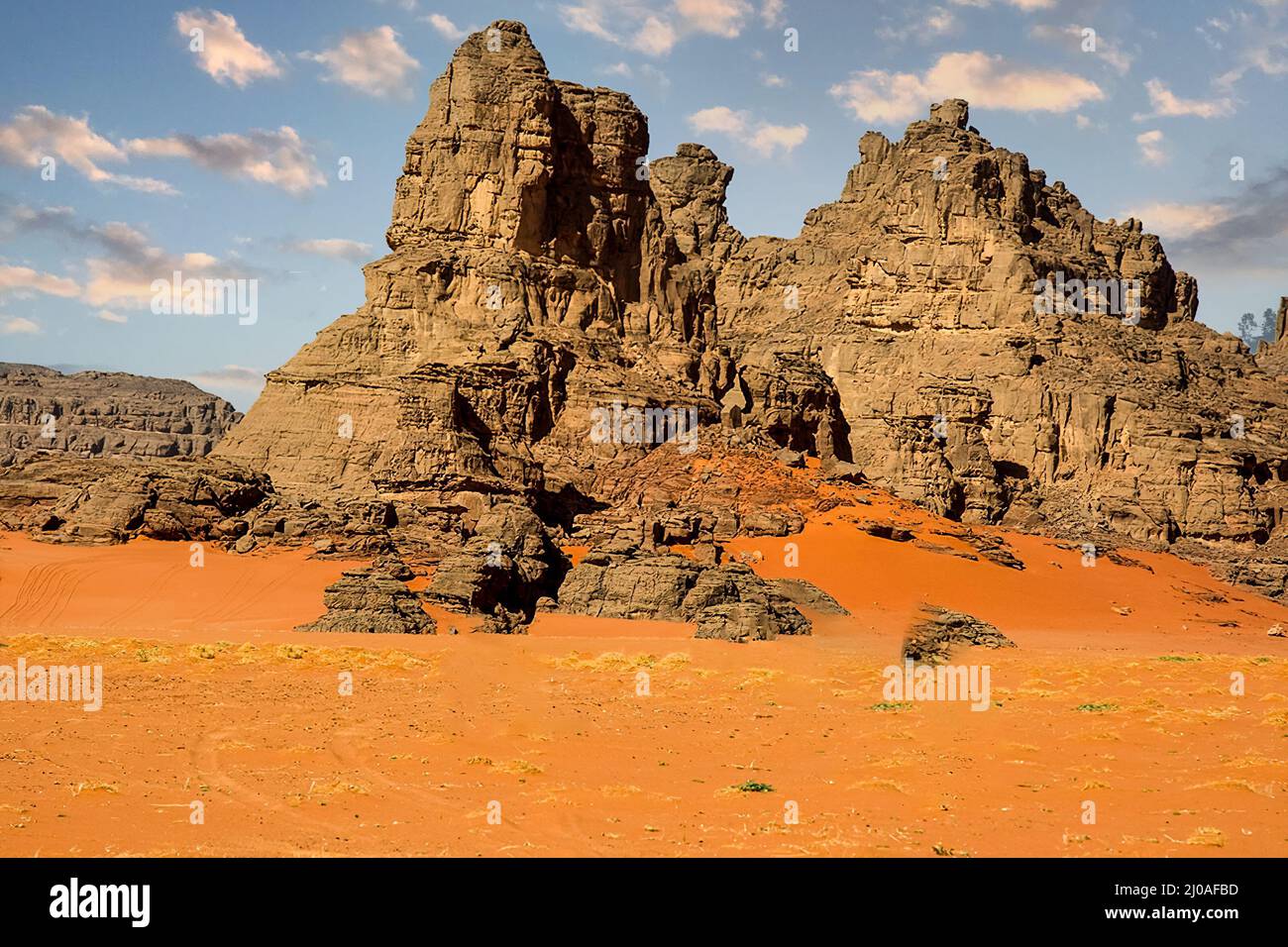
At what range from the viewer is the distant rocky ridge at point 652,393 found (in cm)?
3647

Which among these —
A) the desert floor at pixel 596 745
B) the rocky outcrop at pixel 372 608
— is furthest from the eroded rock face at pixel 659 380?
the desert floor at pixel 596 745

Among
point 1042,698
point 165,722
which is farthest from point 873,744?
point 165,722

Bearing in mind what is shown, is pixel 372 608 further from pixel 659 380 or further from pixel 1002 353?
pixel 1002 353

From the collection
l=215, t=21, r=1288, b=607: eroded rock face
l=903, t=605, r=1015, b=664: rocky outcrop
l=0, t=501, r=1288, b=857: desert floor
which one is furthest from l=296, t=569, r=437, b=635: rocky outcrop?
l=903, t=605, r=1015, b=664: rocky outcrop

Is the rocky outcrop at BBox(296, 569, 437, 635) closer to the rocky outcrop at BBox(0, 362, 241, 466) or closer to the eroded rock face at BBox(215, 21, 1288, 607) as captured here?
the eroded rock face at BBox(215, 21, 1288, 607)

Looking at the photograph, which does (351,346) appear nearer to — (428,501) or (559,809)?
(428,501)

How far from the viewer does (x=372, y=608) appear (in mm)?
26688

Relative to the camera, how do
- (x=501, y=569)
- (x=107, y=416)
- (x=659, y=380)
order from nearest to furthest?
(x=501, y=569) → (x=659, y=380) → (x=107, y=416)

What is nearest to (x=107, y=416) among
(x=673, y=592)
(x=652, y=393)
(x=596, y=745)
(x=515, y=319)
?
(x=515, y=319)

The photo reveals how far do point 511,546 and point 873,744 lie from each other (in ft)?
59.5

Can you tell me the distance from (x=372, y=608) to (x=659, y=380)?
72.8 ft

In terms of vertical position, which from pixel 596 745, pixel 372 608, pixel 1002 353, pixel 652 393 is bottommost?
pixel 596 745

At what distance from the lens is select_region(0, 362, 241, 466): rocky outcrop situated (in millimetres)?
84438

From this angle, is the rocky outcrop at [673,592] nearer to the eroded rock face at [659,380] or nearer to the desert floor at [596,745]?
the eroded rock face at [659,380]
